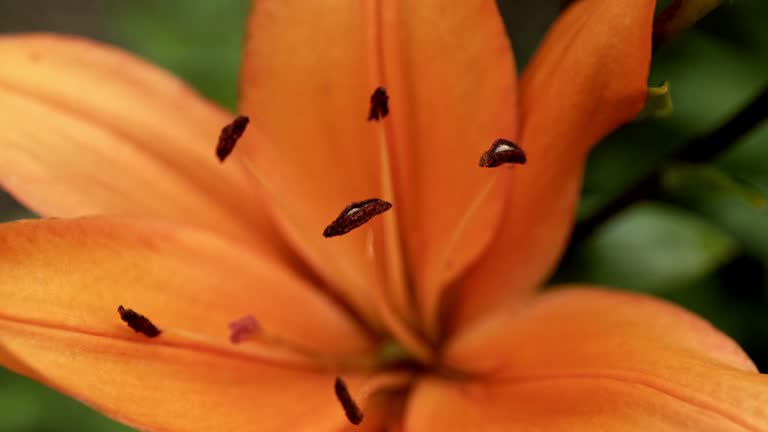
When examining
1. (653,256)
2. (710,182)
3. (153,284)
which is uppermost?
(153,284)

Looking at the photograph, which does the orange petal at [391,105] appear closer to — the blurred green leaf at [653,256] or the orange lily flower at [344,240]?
the orange lily flower at [344,240]

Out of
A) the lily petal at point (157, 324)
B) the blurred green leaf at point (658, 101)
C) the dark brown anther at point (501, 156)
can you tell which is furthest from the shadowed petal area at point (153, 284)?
the blurred green leaf at point (658, 101)

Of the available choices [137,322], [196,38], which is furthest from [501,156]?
[196,38]

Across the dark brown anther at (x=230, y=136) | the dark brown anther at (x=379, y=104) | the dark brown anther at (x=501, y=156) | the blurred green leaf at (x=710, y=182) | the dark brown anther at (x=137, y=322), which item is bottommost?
the blurred green leaf at (x=710, y=182)

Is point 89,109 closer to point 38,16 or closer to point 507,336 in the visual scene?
point 507,336

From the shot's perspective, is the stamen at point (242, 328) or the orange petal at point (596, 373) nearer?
the orange petal at point (596, 373)

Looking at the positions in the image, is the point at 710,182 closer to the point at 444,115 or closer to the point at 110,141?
the point at 444,115
